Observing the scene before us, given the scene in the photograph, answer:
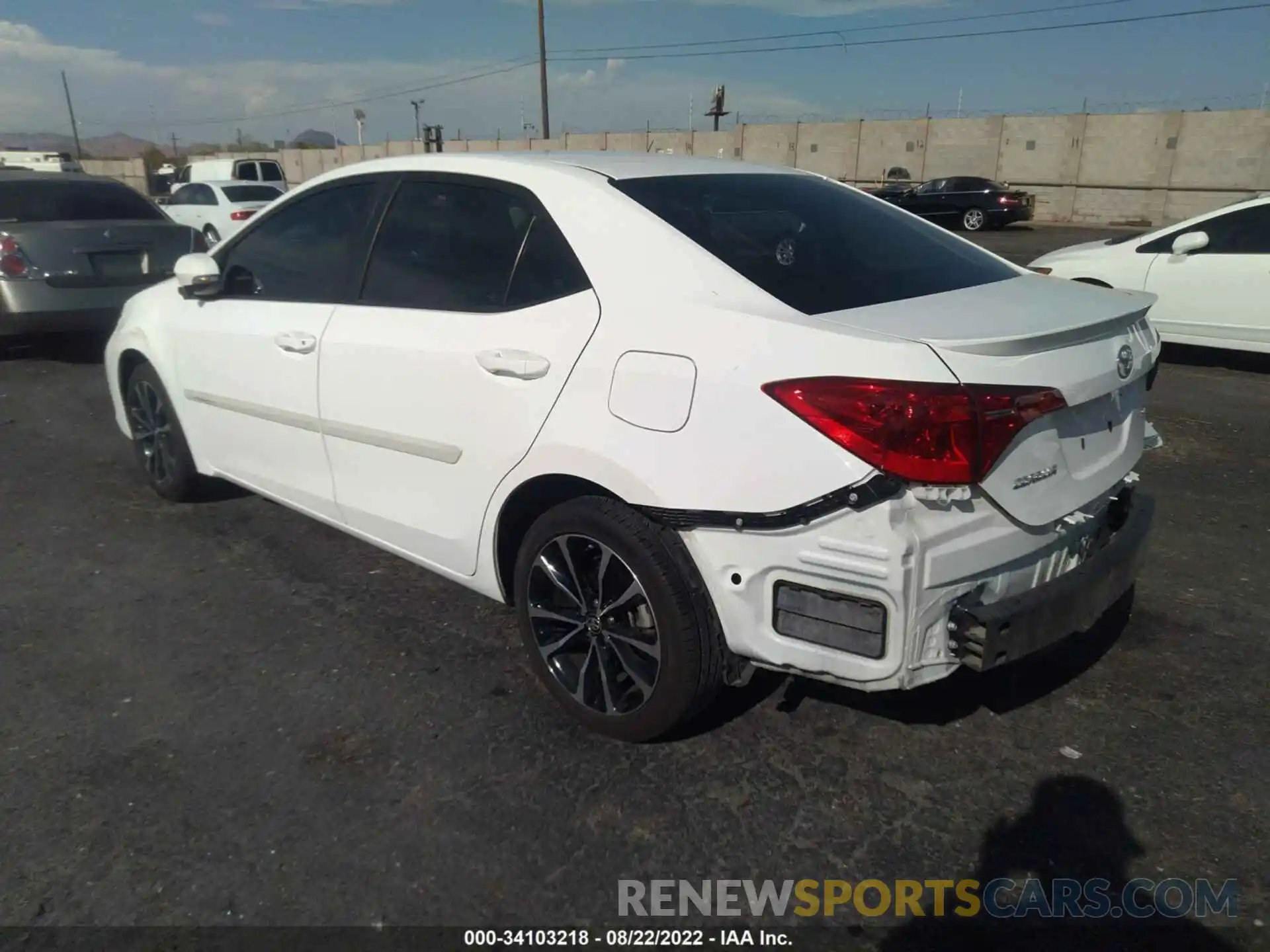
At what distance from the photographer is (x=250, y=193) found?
62.5ft

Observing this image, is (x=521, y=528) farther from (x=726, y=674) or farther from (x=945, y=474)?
(x=945, y=474)

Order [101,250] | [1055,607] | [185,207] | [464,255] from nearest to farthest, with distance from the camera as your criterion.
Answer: [1055,607] → [464,255] → [101,250] → [185,207]

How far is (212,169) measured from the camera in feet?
82.3

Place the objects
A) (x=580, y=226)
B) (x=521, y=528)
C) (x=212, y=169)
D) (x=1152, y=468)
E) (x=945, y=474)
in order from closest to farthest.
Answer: (x=945, y=474) < (x=580, y=226) < (x=521, y=528) < (x=1152, y=468) < (x=212, y=169)

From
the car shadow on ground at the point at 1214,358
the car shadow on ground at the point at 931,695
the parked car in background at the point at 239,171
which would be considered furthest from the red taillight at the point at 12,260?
the parked car in background at the point at 239,171

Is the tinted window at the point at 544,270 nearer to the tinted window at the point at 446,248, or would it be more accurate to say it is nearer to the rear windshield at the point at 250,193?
the tinted window at the point at 446,248

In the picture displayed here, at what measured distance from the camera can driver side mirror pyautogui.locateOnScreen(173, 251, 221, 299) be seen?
4148 millimetres

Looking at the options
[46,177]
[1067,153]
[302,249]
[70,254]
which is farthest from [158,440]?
[1067,153]

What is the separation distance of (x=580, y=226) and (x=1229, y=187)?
3421cm

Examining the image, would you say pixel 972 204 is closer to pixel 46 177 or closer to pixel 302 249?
pixel 46 177

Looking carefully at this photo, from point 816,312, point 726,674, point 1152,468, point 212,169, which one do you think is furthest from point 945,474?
point 212,169

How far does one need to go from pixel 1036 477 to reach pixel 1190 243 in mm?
6810

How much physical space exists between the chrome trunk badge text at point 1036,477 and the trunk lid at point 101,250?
27.0 ft

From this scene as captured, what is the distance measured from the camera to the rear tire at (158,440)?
15.2 feet
